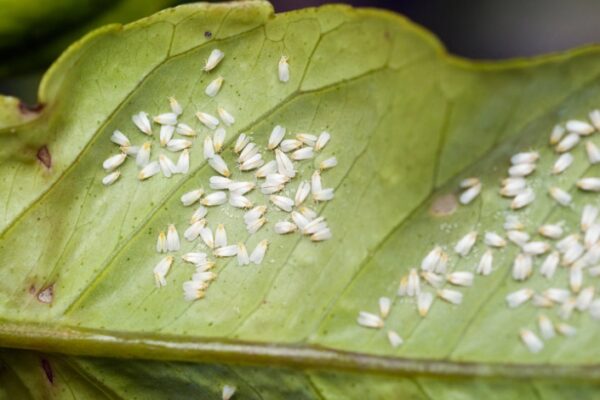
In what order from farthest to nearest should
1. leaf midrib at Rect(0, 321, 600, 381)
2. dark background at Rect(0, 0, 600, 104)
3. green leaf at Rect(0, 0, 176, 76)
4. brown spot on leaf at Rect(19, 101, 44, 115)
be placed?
1. dark background at Rect(0, 0, 600, 104)
2. green leaf at Rect(0, 0, 176, 76)
3. brown spot on leaf at Rect(19, 101, 44, 115)
4. leaf midrib at Rect(0, 321, 600, 381)

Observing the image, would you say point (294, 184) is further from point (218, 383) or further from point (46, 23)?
point (46, 23)

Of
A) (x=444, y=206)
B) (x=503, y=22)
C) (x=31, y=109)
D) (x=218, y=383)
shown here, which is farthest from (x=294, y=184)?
(x=503, y=22)

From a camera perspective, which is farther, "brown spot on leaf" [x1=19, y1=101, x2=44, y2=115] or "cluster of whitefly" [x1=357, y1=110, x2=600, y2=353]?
"brown spot on leaf" [x1=19, y1=101, x2=44, y2=115]

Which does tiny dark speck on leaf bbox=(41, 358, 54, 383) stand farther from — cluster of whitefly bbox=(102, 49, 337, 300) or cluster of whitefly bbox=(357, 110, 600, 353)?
cluster of whitefly bbox=(357, 110, 600, 353)

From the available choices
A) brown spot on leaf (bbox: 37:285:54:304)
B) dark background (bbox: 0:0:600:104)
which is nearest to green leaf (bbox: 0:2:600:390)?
brown spot on leaf (bbox: 37:285:54:304)

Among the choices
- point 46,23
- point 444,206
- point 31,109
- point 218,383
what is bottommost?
point 218,383

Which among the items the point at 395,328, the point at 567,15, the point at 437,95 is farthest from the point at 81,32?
the point at 567,15
